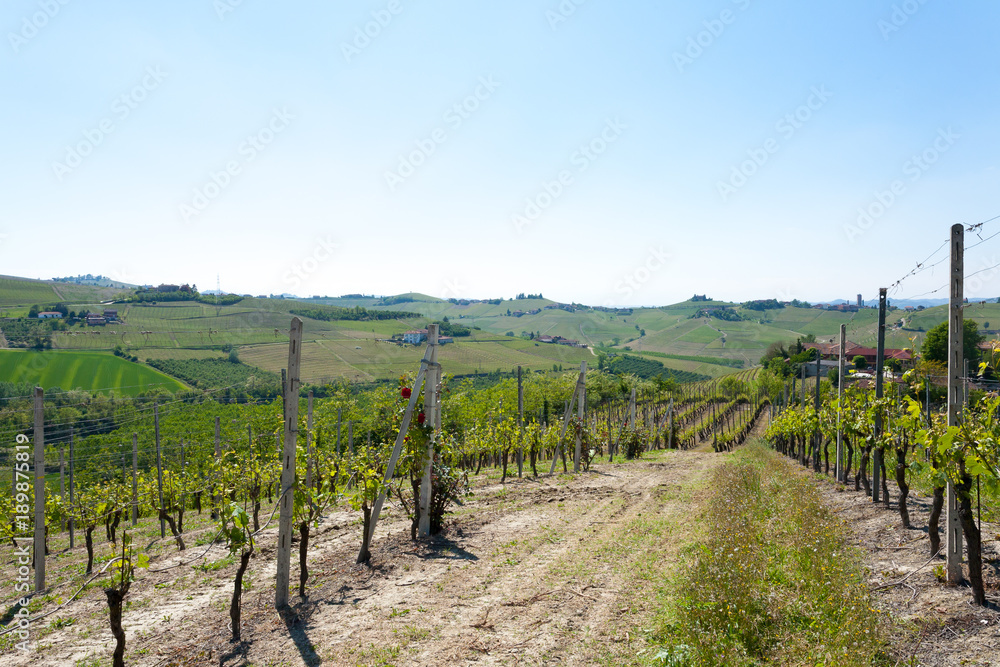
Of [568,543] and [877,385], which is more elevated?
[877,385]

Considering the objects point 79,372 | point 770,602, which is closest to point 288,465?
point 770,602

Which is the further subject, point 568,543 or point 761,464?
point 761,464

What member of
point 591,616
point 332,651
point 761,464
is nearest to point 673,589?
point 591,616

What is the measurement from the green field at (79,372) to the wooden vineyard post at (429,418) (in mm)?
47232

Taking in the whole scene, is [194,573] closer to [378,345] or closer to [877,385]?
[877,385]

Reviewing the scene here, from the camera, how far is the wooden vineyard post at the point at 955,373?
20.1 ft

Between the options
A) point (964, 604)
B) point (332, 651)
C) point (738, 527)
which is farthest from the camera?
point (738, 527)

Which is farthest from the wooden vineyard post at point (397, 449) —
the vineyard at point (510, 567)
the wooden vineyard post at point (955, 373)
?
Answer: the wooden vineyard post at point (955, 373)

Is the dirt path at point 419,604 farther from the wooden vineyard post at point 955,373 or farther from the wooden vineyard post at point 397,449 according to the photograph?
the wooden vineyard post at point 955,373

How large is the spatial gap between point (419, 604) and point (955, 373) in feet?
22.5

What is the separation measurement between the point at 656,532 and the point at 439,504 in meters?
3.81

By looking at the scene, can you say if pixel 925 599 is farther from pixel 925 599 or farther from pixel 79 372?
pixel 79 372

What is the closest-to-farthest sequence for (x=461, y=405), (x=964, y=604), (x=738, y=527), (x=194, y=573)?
(x=964, y=604) → (x=194, y=573) → (x=738, y=527) → (x=461, y=405)

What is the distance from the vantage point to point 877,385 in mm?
10930
